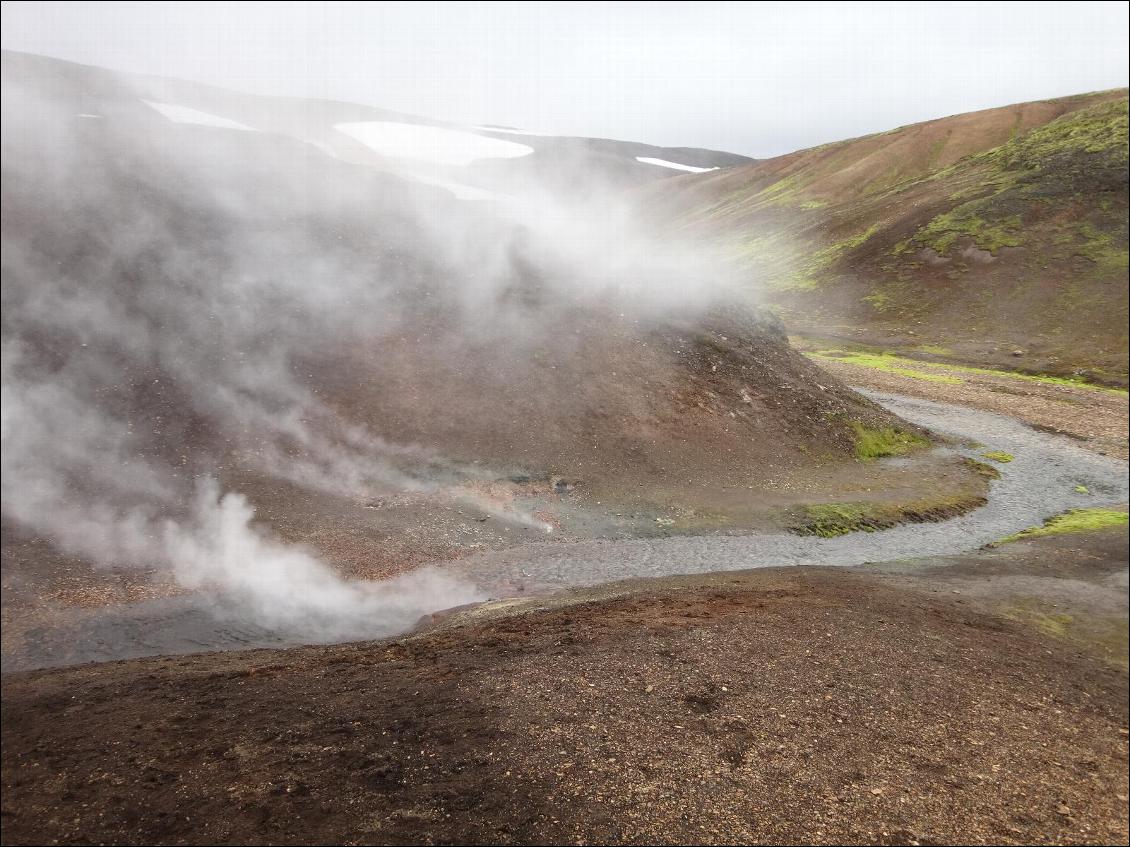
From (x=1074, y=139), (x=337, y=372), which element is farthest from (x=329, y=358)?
(x=1074, y=139)

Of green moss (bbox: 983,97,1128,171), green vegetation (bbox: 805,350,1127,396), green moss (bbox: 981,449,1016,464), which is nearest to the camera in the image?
green moss (bbox: 981,449,1016,464)

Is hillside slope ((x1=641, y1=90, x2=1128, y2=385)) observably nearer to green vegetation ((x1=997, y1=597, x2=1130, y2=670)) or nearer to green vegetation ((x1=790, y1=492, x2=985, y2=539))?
green vegetation ((x1=790, y1=492, x2=985, y2=539))

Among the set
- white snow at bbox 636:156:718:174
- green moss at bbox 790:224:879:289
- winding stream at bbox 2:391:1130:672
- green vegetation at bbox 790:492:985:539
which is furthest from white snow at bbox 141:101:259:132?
white snow at bbox 636:156:718:174

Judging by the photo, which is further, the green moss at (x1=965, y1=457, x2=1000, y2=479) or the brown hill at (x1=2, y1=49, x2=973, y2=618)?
the green moss at (x1=965, y1=457, x2=1000, y2=479)

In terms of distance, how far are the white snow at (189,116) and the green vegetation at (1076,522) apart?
32369mm

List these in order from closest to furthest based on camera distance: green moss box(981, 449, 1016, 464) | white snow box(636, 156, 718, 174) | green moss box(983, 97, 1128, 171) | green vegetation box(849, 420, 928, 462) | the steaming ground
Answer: the steaming ground < green moss box(981, 449, 1016, 464) < green vegetation box(849, 420, 928, 462) < green moss box(983, 97, 1128, 171) < white snow box(636, 156, 718, 174)

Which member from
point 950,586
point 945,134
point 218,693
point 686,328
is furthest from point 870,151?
point 218,693

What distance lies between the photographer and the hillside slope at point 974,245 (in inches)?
1711

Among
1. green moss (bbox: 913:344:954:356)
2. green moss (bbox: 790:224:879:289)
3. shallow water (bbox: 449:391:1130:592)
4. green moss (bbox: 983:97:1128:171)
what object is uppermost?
green moss (bbox: 983:97:1128:171)

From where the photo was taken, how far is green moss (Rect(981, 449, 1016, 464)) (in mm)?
25438

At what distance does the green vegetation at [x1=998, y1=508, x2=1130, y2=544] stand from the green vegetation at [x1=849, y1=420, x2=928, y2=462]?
7550mm

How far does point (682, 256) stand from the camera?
10256 cm

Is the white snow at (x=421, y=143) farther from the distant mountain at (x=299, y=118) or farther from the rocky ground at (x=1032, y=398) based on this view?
the rocky ground at (x=1032, y=398)

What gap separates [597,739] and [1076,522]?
52.9 ft
